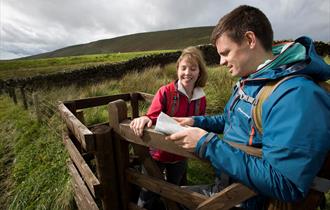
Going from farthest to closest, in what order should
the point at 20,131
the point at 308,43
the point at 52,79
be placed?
the point at 52,79, the point at 20,131, the point at 308,43

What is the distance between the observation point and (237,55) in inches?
63.6

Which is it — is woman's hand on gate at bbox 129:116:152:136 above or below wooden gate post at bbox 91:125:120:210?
above

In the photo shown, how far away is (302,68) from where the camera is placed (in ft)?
4.01

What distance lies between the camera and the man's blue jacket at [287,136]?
1078 millimetres

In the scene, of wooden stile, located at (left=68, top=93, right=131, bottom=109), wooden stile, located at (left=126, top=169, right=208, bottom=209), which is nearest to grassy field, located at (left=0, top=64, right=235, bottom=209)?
wooden stile, located at (left=68, top=93, right=131, bottom=109)

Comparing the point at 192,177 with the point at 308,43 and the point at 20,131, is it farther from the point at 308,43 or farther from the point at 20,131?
the point at 20,131

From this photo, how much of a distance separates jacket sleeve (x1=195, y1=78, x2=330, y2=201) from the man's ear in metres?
0.44

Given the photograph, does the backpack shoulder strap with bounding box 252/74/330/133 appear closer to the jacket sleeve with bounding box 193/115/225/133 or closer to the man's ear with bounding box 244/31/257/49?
the man's ear with bounding box 244/31/257/49

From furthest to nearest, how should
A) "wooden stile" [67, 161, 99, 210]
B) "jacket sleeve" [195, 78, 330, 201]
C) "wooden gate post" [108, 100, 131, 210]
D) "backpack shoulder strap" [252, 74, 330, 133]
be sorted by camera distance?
"wooden stile" [67, 161, 99, 210] < "wooden gate post" [108, 100, 131, 210] < "backpack shoulder strap" [252, 74, 330, 133] < "jacket sleeve" [195, 78, 330, 201]

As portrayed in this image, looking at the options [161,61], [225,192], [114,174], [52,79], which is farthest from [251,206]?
[161,61]

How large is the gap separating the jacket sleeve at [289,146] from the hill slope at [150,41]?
8279 centimetres

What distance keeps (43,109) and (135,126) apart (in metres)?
6.83

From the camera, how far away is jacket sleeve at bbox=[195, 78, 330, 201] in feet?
3.52

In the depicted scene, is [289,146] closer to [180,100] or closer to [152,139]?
[152,139]
